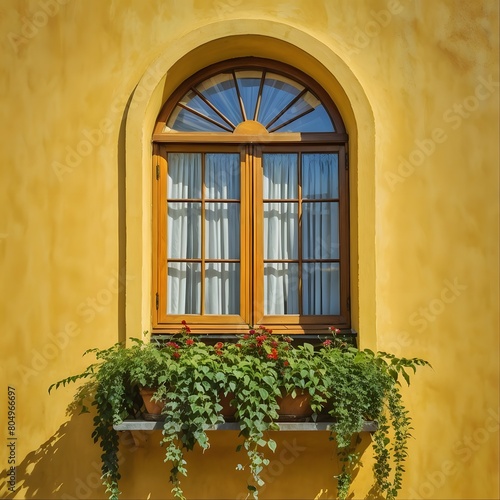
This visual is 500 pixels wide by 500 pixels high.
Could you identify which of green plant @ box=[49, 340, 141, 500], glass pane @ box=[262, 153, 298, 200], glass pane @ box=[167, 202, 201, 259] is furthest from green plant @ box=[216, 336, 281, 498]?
glass pane @ box=[262, 153, 298, 200]

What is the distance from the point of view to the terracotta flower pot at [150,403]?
666 cm

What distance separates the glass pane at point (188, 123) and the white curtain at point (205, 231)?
0.21 metres

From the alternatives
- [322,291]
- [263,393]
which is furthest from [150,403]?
[322,291]

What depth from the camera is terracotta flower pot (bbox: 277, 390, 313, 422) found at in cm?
670

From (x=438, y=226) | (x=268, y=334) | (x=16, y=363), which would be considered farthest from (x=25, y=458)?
(x=438, y=226)

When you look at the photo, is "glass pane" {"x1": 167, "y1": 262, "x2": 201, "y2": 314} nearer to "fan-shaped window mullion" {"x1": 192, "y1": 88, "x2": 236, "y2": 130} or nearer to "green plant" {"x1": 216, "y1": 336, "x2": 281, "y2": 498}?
"green plant" {"x1": 216, "y1": 336, "x2": 281, "y2": 498}

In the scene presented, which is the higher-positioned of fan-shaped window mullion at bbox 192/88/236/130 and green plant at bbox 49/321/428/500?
fan-shaped window mullion at bbox 192/88/236/130

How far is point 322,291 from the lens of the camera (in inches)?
295

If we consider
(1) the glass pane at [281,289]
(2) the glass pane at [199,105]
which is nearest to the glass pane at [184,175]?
(2) the glass pane at [199,105]

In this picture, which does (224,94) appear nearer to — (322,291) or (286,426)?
(322,291)

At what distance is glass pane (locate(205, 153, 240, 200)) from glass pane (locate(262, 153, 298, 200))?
0.24m

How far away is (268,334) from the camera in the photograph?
7023mm

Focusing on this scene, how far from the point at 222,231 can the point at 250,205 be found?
1.03 ft

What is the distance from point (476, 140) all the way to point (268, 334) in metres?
2.21
